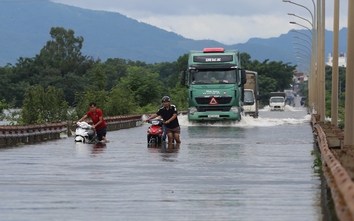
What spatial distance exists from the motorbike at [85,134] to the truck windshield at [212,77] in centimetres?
1768

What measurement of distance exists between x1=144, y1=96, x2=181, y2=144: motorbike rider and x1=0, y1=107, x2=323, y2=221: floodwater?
53.0 inches

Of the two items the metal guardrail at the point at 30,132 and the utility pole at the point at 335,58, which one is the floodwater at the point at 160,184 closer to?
the metal guardrail at the point at 30,132

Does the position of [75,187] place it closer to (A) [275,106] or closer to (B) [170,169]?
(B) [170,169]

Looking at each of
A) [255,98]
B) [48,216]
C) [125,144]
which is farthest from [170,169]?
[255,98]

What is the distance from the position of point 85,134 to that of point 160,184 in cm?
1501

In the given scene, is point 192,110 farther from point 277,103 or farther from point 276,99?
point 276,99

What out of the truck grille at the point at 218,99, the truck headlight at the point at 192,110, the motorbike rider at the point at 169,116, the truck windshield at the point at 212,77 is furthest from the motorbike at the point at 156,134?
the truck headlight at the point at 192,110

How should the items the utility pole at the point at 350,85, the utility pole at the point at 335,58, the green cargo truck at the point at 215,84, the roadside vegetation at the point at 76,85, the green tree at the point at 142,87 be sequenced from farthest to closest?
the green tree at the point at 142,87 < the green cargo truck at the point at 215,84 < the roadside vegetation at the point at 76,85 < the utility pole at the point at 335,58 < the utility pole at the point at 350,85

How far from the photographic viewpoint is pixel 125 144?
102 ft

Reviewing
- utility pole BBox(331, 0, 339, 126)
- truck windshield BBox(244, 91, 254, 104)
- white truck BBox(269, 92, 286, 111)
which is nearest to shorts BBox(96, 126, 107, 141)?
utility pole BBox(331, 0, 339, 126)

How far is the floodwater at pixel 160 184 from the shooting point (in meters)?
12.8

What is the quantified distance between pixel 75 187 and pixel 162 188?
4.61 ft

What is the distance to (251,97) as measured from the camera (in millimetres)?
67812

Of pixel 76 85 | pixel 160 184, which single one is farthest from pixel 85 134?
pixel 76 85
